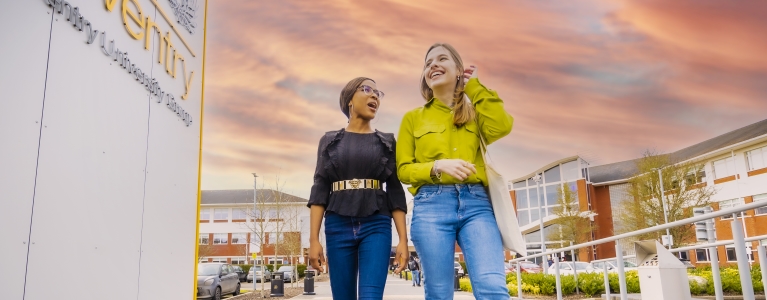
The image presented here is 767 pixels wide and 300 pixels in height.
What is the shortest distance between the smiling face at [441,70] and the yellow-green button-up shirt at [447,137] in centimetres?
10

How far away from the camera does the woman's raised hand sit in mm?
2515

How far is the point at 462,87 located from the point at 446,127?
258mm

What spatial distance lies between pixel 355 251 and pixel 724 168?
38.7 m

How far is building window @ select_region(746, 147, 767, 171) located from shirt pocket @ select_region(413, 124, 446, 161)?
1421 inches

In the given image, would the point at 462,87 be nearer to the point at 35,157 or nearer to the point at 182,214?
the point at 35,157

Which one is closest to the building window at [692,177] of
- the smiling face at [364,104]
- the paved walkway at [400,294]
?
the paved walkway at [400,294]

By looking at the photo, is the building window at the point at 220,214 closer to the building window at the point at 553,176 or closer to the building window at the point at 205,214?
the building window at the point at 205,214

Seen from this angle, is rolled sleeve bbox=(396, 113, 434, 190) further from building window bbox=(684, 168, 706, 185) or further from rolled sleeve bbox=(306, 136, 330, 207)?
building window bbox=(684, 168, 706, 185)

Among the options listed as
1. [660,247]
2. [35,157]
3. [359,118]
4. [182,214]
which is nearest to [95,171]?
[35,157]

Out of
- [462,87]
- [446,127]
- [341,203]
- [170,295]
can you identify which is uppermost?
[462,87]

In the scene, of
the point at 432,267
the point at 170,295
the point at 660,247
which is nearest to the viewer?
the point at 432,267

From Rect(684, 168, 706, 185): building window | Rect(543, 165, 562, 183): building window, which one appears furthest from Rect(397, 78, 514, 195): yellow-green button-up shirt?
Rect(543, 165, 562, 183): building window

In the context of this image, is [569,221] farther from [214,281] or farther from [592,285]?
[214,281]

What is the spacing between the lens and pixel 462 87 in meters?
2.89
